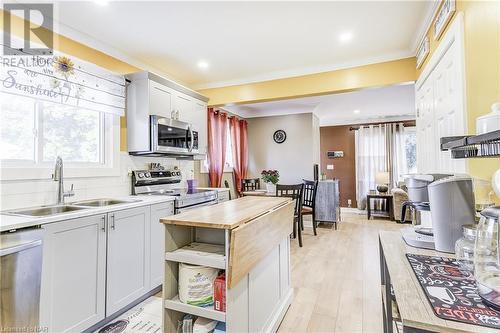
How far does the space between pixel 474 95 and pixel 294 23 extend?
→ 63.4 inches

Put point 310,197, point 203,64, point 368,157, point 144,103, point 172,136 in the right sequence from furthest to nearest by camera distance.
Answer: point 368,157 → point 310,197 → point 203,64 → point 172,136 → point 144,103

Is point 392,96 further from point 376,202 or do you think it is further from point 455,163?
point 455,163

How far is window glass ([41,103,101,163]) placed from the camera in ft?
7.41

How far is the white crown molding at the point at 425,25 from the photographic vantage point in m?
2.09

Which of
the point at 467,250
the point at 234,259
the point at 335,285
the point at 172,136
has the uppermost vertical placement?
the point at 172,136

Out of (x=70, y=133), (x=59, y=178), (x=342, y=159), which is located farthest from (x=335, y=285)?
(x=342, y=159)

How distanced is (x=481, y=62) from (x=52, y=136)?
10.7 ft

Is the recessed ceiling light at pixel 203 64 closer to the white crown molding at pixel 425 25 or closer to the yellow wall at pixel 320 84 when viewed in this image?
the yellow wall at pixel 320 84

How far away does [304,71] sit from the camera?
11.4ft

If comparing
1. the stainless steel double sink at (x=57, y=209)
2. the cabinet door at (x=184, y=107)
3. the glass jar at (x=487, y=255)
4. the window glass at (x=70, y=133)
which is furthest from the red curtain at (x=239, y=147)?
the glass jar at (x=487, y=255)

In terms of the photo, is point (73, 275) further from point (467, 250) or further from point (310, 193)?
point (310, 193)

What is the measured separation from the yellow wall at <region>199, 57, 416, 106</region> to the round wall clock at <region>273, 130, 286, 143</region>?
7.54 feet

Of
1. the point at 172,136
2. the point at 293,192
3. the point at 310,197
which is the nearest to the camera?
the point at 172,136

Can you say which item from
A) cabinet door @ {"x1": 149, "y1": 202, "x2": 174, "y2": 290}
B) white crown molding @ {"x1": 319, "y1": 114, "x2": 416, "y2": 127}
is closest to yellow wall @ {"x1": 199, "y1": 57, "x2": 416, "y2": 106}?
cabinet door @ {"x1": 149, "y1": 202, "x2": 174, "y2": 290}
